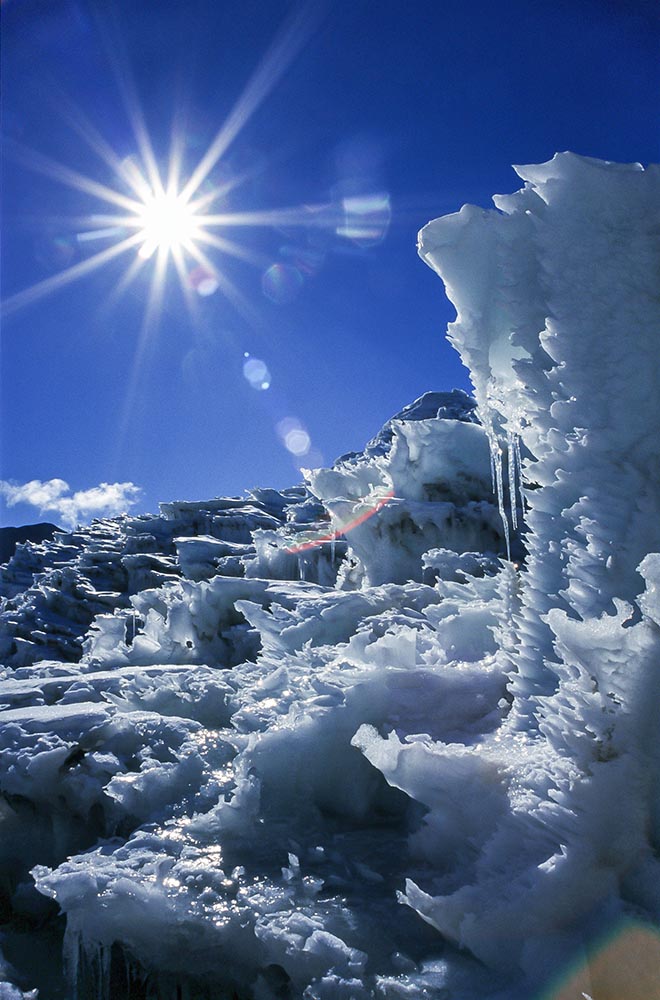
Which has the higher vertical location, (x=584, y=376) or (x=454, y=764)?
(x=584, y=376)

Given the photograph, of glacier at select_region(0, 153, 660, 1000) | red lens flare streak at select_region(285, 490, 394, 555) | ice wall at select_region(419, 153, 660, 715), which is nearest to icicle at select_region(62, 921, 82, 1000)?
glacier at select_region(0, 153, 660, 1000)

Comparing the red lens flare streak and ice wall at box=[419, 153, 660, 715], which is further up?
the red lens flare streak

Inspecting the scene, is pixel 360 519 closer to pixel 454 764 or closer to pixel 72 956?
pixel 454 764

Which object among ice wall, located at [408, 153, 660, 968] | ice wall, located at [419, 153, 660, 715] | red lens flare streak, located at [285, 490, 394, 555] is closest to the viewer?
ice wall, located at [408, 153, 660, 968]

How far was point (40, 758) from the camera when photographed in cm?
677

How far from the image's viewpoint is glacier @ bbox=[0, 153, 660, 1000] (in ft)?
11.6

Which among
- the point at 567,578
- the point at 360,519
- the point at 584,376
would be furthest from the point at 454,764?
the point at 360,519

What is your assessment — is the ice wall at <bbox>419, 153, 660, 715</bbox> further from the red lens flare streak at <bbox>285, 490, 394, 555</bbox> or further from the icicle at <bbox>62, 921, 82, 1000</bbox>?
the red lens flare streak at <bbox>285, 490, 394, 555</bbox>

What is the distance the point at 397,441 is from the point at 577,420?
12.3 metres

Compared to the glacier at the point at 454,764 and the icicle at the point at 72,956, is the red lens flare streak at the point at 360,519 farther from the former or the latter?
the icicle at the point at 72,956

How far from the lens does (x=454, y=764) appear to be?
14.4 feet

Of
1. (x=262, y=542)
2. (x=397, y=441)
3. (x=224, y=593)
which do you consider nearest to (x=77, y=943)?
(x=224, y=593)

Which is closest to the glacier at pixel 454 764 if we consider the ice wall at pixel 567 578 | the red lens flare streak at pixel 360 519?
the ice wall at pixel 567 578

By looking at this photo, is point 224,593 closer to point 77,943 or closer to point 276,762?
point 276,762
